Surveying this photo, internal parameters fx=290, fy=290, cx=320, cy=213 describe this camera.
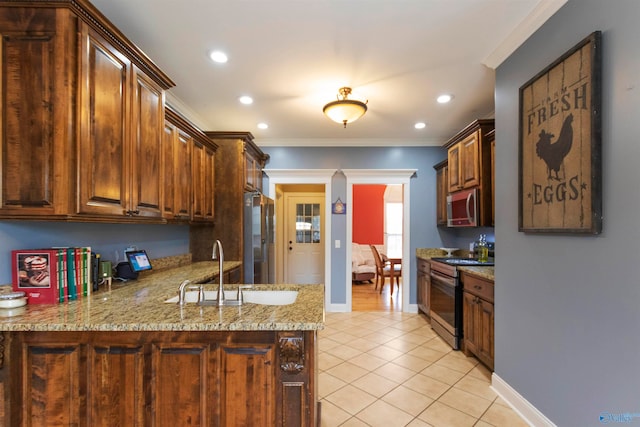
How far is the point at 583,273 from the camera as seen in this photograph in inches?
60.5

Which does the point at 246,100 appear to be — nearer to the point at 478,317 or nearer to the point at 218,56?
the point at 218,56

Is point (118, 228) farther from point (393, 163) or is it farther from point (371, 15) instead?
point (393, 163)

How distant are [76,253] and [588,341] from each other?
2913 mm

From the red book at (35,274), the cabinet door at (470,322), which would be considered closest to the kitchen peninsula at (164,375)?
the red book at (35,274)

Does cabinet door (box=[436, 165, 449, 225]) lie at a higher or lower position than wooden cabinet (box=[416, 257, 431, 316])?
higher

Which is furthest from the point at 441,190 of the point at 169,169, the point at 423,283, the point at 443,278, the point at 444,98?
the point at 169,169

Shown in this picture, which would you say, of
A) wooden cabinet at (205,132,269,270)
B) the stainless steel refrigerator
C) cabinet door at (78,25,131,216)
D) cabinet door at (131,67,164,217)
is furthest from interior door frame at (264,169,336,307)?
cabinet door at (78,25,131,216)

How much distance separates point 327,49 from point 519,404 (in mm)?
2926

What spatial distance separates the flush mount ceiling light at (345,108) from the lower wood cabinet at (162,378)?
2045mm

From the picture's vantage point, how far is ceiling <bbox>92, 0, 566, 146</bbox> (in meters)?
1.81

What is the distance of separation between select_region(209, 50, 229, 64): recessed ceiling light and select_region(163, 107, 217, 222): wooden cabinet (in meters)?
0.60

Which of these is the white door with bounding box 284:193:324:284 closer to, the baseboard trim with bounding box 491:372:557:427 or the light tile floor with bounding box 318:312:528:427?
the light tile floor with bounding box 318:312:528:427

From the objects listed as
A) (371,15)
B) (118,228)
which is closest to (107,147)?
(118,228)

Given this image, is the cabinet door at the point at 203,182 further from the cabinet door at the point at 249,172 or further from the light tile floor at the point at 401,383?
the light tile floor at the point at 401,383
